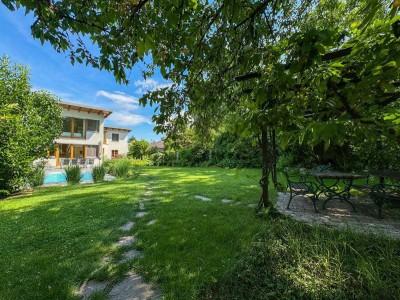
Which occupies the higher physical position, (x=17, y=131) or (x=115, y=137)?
(x=115, y=137)

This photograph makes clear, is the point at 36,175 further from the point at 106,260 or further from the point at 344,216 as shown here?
the point at 344,216

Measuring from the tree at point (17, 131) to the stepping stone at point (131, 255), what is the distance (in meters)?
6.18

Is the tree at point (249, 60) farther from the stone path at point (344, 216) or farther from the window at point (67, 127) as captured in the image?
the window at point (67, 127)

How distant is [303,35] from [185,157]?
18.5 m

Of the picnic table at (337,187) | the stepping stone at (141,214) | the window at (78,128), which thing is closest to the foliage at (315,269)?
the picnic table at (337,187)

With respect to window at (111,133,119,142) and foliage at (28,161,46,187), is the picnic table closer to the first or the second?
foliage at (28,161,46,187)

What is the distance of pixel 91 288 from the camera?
2.34 meters

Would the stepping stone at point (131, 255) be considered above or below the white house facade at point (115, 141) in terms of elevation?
below

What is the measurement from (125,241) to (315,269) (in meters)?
2.65

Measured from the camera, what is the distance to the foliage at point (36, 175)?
8523 millimetres

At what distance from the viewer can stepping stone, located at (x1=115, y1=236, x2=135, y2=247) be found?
3358 millimetres

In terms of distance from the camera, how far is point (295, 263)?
7.45ft

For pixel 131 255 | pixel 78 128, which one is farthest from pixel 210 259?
pixel 78 128

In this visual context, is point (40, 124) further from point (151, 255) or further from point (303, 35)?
point (303, 35)
